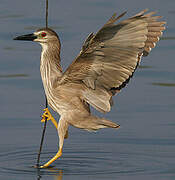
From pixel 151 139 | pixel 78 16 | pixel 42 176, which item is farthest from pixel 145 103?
pixel 78 16

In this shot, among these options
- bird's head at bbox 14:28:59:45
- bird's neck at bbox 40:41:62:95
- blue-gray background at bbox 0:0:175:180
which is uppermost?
bird's head at bbox 14:28:59:45

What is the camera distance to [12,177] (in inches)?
453

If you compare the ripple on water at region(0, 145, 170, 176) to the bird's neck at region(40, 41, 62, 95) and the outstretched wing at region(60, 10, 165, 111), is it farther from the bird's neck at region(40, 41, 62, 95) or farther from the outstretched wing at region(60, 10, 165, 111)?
the bird's neck at region(40, 41, 62, 95)

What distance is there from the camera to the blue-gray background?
39.1 feet

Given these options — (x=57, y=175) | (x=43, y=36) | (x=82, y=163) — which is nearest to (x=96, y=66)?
(x=43, y=36)

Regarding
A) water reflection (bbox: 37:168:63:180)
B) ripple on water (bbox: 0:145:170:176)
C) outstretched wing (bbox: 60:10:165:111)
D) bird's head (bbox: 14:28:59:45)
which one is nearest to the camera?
outstretched wing (bbox: 60:10:165:111)

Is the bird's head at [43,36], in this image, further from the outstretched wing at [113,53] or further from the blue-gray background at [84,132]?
the blue-gray background at [84,132]

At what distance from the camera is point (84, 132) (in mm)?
13492

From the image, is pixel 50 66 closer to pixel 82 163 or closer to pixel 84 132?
pixel 82 163

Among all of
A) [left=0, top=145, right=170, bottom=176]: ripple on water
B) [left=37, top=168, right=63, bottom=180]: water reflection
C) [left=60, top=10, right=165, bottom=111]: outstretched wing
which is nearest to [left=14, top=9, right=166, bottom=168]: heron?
[left=60, top=10, right=165, bottom=111]: outstretched wing

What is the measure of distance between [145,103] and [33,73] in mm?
2558

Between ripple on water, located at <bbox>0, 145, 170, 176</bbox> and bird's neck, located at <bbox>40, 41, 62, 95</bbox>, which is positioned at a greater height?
bird's neck, located at <bbox>40, 41, 62, 95</bbox>

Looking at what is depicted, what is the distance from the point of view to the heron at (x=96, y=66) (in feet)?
34.6

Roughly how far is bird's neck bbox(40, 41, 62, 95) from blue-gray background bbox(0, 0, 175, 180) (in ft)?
4.15
